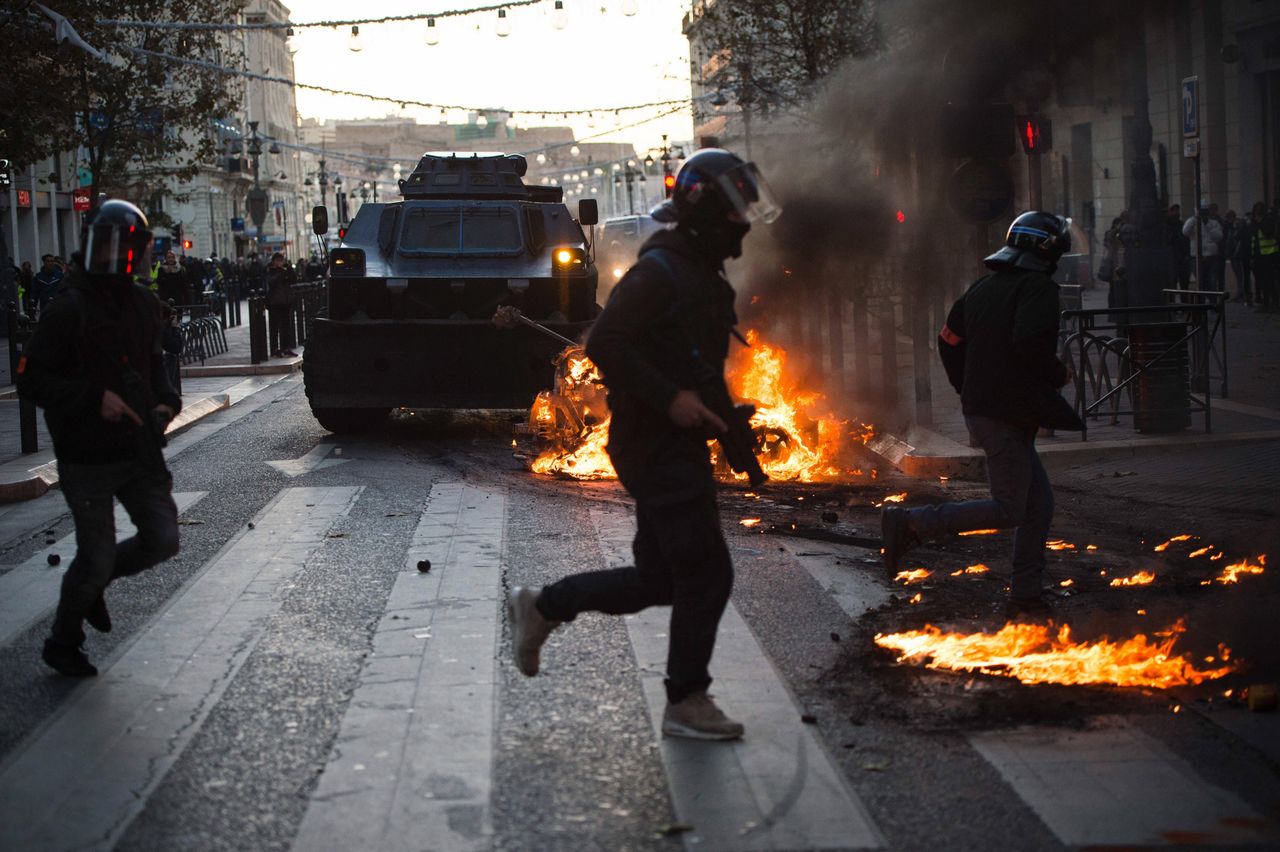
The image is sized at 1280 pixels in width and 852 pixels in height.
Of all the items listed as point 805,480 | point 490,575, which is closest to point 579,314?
point 805,480

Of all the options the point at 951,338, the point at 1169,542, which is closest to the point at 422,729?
the point at 951,338

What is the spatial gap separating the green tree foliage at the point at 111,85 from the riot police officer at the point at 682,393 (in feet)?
59.3

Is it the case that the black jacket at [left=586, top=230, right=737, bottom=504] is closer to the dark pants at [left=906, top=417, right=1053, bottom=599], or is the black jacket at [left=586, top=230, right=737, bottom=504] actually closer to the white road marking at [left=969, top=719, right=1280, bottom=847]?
the white road marking at [left=969, top=719, right=1280, bottom=847]

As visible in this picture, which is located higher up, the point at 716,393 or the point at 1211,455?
the point at 716,393

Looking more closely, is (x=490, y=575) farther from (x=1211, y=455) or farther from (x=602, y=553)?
(x=1211, y=455)

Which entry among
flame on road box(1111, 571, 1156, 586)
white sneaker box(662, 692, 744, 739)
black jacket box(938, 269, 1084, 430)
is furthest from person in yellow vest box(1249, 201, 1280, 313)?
white sneaker box(662, 692, 744, 739)

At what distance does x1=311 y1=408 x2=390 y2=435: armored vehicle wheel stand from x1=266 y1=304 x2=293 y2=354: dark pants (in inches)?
463

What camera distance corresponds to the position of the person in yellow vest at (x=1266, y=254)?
25.9m

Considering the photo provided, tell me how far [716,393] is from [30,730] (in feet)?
8.25

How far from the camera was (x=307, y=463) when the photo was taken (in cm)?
1280

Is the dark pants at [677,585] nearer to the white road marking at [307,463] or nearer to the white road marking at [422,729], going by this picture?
the white road marking at [422,729]

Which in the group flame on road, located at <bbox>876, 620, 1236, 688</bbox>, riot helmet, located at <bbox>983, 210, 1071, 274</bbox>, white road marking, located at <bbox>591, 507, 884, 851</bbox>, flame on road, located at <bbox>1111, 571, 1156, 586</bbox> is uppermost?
riot helmet, located at <bbox>983, 210, 1071, 274</bbox>

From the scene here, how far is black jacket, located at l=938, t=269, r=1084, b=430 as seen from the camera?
656 cm

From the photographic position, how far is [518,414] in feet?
54.2
